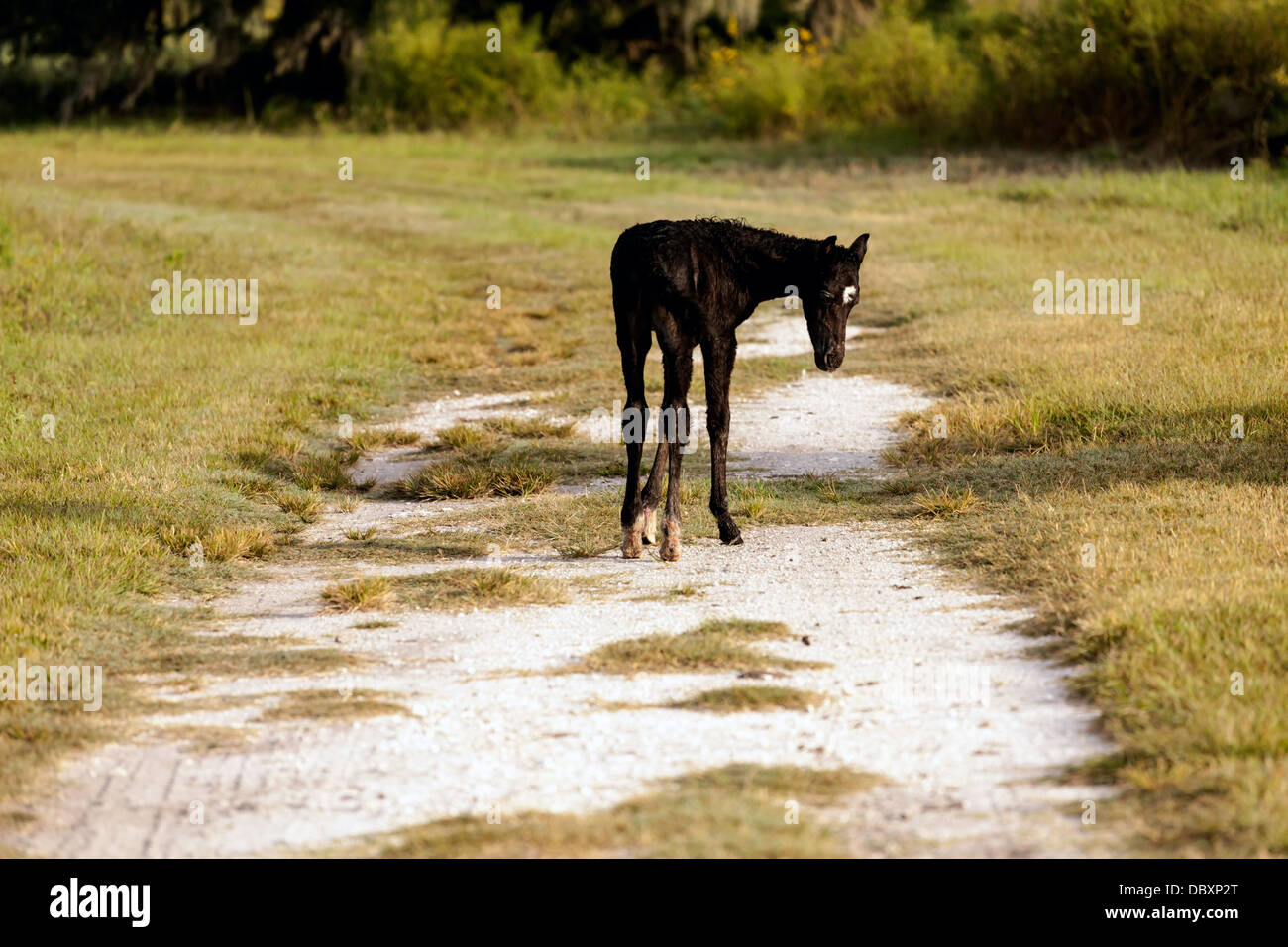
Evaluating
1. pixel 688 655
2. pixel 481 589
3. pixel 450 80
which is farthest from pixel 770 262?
pixel 450 80

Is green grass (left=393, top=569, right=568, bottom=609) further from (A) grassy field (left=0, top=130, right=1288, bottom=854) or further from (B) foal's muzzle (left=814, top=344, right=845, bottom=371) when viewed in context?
(B) foal's muzzle (left=814, top=344, right=845, bottom=371)

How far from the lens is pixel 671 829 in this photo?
477cm

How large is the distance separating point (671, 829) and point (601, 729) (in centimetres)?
88

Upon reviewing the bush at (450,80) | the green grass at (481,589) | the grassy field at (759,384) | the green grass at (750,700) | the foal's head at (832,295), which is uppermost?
the bush at (450,80)

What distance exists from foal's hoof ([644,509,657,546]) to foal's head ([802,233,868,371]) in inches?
42.9

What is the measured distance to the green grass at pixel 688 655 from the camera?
20.4 ft

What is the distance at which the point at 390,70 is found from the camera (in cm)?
3475

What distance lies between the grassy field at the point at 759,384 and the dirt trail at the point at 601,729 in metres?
0.25

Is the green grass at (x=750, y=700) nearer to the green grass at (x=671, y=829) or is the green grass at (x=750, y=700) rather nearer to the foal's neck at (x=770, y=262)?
the green grass at (x=671, y=829)
